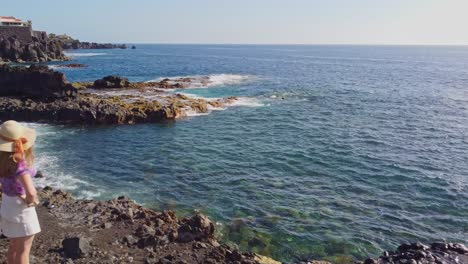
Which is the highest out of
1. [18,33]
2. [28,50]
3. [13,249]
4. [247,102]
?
[18,33]

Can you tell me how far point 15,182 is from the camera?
782cm

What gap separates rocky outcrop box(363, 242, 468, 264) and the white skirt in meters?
12.2

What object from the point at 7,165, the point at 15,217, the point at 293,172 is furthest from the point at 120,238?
the point at 293,172

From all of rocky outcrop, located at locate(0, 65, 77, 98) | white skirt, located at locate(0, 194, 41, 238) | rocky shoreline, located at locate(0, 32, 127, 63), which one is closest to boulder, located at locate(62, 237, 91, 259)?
white skirt, located at locate(0, 194, 41, 238)

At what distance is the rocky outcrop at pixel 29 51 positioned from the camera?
11000cm

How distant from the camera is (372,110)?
53000 mm

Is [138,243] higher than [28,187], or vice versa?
[28,187]

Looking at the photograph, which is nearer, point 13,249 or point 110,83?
point 13,249

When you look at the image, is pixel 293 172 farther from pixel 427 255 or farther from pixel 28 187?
pixel 28 187

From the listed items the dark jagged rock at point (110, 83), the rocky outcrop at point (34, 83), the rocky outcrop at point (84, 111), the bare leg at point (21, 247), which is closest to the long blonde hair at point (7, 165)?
the bare leg at point (21, 247)

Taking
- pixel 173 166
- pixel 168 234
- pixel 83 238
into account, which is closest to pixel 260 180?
pixel 173 166

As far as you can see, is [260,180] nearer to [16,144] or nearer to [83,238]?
[83,238]

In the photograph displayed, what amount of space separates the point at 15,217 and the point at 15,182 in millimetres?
779

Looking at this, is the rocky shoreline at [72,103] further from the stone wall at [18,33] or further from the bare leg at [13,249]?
the stone wall at [18,33]
